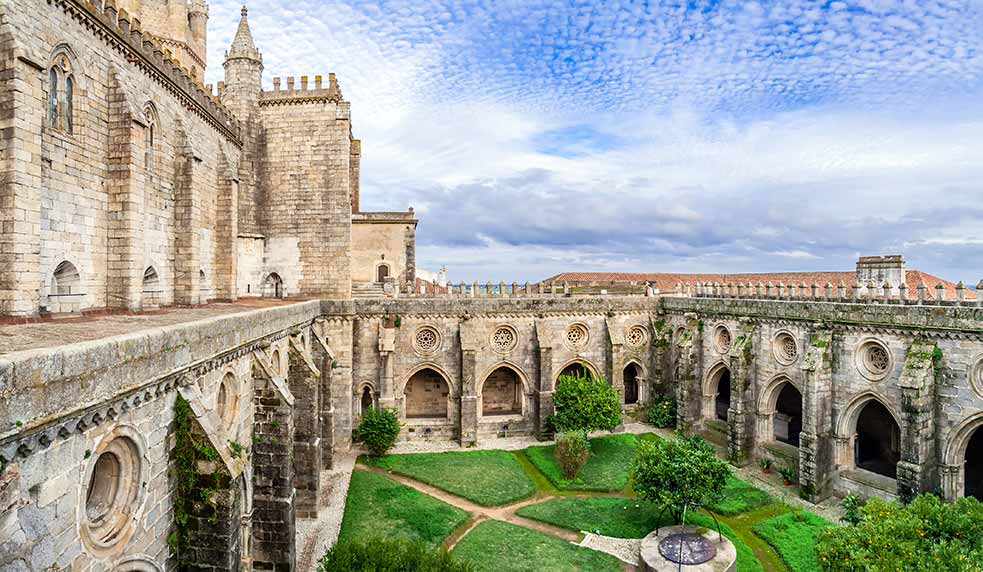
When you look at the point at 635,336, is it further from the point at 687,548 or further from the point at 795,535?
the point at 687,548

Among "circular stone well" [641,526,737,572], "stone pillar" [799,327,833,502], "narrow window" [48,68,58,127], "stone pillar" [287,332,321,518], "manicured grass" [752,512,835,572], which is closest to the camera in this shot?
"narrow window" [48,68,58,127]

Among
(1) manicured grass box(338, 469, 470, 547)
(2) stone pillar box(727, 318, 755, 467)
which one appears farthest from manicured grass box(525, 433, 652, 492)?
(1) manicured grass box(338, 469, 470, 547)

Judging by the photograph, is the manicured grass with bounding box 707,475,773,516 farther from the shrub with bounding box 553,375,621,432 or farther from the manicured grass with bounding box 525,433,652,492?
the shrub with bounding box 553,375,621,432

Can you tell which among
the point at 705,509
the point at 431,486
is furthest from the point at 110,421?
the point at 705,509

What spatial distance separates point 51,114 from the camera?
13391 millimetres

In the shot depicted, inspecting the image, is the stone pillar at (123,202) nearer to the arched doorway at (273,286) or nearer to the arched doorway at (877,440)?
the arched doorway at (273,286)

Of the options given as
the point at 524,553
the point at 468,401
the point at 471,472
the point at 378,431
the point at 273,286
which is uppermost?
the point at 273,286

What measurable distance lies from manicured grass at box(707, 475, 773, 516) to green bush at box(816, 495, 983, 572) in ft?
28.8

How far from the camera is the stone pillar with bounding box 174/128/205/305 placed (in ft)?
65.8

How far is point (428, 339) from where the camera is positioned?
27891mm

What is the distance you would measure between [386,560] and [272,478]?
5.93m

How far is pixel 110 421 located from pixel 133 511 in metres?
1.72

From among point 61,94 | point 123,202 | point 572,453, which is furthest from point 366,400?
point 61,94

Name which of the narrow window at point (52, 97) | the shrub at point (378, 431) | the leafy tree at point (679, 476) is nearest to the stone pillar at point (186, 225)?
the narrow window at point (52, 97)
